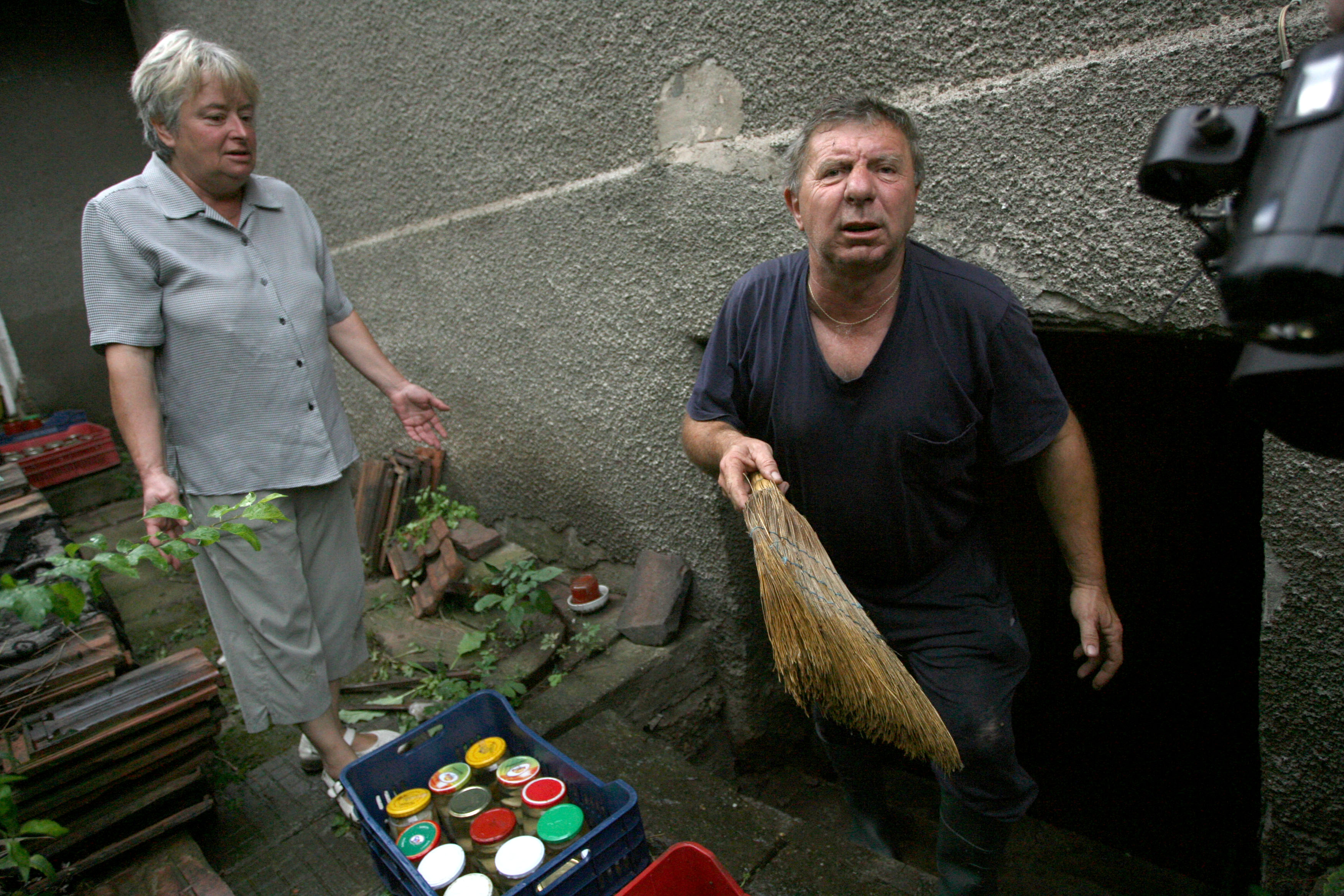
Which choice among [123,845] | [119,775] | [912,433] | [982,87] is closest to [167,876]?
[123,845]

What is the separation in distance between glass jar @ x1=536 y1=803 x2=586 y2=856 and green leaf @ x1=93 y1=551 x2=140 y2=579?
112 cm

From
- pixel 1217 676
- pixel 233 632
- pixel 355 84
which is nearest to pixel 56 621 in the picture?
pixel 233 632

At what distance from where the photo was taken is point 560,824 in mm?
2000

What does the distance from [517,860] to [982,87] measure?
2261 millimetres

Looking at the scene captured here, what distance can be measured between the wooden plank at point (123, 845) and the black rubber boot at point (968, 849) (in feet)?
7.04

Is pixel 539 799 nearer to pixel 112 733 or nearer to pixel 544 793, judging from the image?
pixel 544 793

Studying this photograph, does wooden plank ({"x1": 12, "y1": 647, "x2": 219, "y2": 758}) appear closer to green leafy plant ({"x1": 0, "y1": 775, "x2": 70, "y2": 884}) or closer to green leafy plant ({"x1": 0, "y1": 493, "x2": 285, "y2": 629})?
green leafy plant ({"x1": 0, "y1": 775, "x2": 70, "y2": 884})

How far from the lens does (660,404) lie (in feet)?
10.1

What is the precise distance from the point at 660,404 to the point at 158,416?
5.38ft

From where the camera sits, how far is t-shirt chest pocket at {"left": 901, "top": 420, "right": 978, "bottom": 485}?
1.91m

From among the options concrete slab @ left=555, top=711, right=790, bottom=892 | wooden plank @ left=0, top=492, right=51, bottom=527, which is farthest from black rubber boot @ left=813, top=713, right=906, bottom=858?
wooden plank @ left=0, top=492, right=51, bottom=527

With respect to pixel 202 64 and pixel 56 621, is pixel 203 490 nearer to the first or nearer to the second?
pixel 56 621

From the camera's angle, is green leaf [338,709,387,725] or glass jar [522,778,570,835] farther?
green leaf [338,709,387,725]

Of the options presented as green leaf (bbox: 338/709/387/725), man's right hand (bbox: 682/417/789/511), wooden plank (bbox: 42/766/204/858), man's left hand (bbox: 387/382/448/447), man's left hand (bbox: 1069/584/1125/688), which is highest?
man's right hand (bbox: 682/417/789/511)
